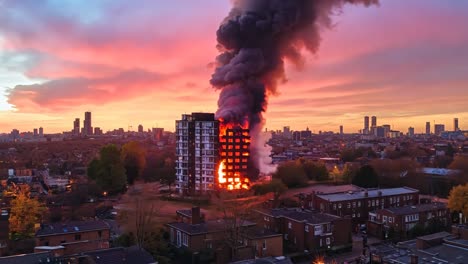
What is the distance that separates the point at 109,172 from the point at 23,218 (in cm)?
1418

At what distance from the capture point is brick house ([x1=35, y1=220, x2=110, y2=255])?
1961 cm

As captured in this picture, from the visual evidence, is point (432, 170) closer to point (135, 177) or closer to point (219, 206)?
point (219, 206)

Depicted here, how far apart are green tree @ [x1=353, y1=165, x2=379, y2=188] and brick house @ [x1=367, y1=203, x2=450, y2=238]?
10.5m

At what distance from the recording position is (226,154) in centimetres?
3988

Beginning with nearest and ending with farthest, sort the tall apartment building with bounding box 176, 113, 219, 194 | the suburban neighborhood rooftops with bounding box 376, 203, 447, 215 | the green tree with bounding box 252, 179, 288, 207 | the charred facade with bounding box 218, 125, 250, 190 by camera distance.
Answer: the suburban neighborhood rooftops with bounding box 376, 203, 447, 215 → the green tree with bounding box 252, 179, 288, 207 → the charred facade with bounding box 218, 125, 250, 190 → the tall apartment building with bounding box 176, 113, 219, 194

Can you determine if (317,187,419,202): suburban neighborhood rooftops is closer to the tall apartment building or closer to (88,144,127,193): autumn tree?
the tall apartment building

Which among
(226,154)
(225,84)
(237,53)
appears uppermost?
(237,53)

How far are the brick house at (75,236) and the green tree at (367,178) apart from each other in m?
26.2

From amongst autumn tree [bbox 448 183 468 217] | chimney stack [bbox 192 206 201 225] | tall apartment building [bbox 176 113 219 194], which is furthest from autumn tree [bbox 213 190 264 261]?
autumn tree [bbox 448 183 468 217]

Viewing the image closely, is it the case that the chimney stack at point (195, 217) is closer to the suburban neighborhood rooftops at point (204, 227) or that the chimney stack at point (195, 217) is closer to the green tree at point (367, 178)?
the suburban neighborhood rooftops at point (204, 227)

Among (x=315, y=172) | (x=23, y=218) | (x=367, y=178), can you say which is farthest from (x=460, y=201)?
(x=23, y=218)

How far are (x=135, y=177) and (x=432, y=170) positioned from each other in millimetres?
32913

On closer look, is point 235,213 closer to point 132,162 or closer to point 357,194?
point 357,194

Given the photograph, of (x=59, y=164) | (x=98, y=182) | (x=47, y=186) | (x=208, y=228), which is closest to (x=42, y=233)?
(x=208, y=228)
